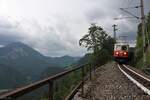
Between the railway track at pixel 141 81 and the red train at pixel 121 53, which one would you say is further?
the red train at pixel 121 53

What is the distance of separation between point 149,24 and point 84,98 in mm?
51313

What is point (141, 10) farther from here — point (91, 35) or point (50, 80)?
point (91, 35)

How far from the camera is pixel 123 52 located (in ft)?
148

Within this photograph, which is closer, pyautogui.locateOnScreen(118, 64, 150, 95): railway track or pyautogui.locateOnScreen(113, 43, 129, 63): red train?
pyautogui.locateOnScreen(118, 64, 150, 95): railway track

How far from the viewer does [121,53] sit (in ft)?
148

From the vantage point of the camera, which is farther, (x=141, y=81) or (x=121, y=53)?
(x=121, y=53)

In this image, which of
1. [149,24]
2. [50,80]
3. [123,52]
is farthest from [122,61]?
[50,80]

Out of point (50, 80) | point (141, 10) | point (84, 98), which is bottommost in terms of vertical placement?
point (84, 98)

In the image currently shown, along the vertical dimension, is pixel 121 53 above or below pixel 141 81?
above

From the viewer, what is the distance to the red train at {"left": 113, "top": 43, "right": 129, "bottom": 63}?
44.7m

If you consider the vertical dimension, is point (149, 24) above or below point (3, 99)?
above

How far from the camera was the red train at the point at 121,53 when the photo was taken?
147ft

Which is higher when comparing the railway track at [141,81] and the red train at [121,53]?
the red train at [121,53]

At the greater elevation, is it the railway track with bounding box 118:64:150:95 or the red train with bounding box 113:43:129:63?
the red train with bounding box 113:43:129:63
